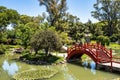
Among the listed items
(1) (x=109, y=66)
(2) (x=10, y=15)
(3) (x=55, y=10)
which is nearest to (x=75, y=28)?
(3) (x=55, y=10)

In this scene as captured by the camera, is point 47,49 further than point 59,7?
No

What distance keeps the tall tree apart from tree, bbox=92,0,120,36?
1708cm

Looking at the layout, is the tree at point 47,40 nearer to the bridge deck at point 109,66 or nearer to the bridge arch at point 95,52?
the bridge arch at point 95,52

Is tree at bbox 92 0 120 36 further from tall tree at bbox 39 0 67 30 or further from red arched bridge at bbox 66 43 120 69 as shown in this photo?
red arched bridge at bbox 66 43 120 69

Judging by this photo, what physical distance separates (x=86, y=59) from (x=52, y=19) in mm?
22026

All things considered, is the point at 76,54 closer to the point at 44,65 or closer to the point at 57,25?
the point at 44,65

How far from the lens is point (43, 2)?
52.1m

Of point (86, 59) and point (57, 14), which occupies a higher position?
point (57, 14)

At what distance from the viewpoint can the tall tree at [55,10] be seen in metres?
51.0

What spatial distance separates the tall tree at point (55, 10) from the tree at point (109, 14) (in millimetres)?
17079

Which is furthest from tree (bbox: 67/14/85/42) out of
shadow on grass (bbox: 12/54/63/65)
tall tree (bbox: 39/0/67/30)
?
shadow on grass (bbox: 12/54/63/65)

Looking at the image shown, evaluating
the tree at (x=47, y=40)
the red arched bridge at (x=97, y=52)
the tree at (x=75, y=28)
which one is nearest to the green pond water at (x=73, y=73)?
the red arched bridge at (x=97, y=52)

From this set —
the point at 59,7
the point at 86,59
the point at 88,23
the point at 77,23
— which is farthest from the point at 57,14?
the point at 86,59

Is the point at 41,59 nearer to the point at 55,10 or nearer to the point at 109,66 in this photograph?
the point at 109,66
